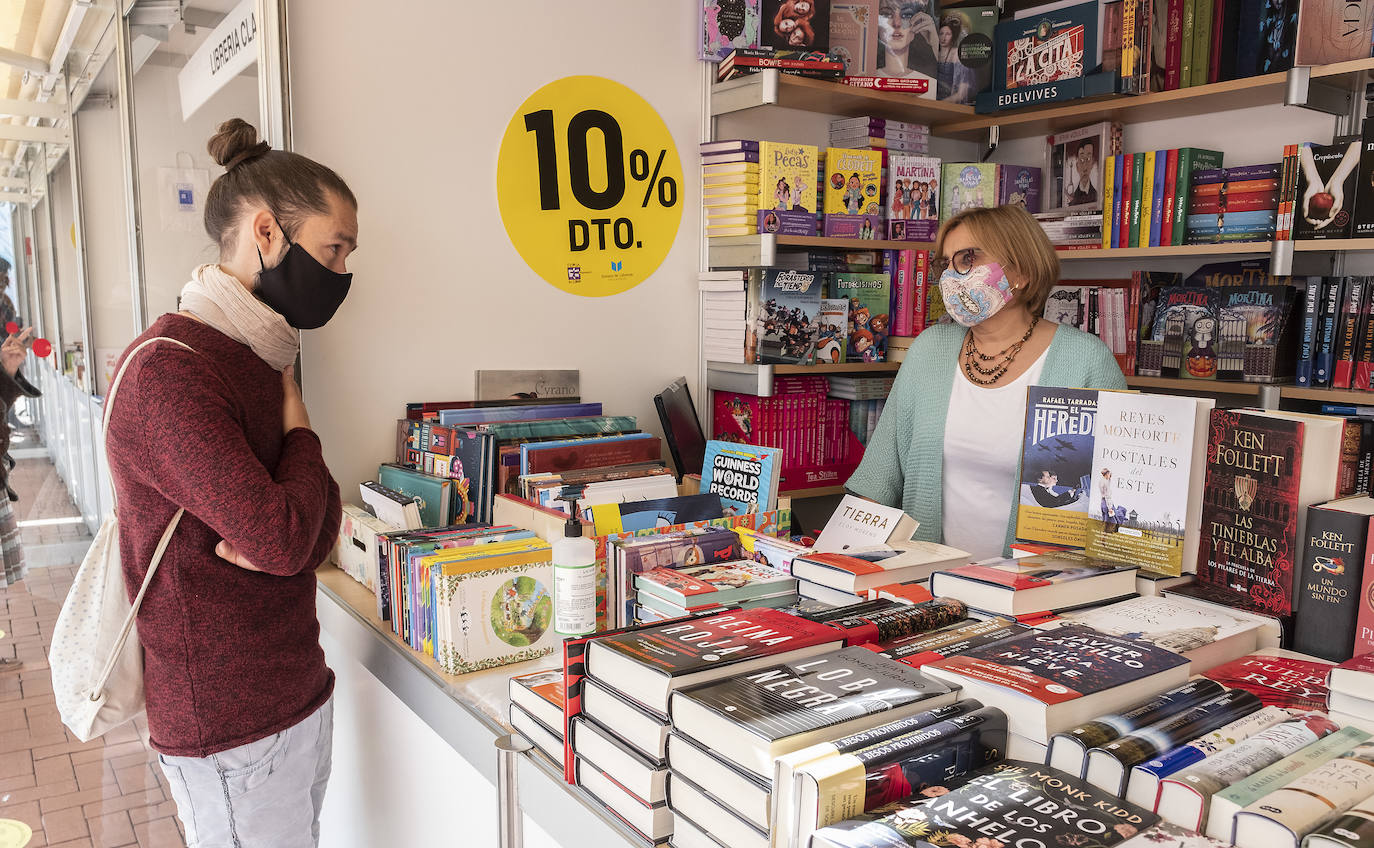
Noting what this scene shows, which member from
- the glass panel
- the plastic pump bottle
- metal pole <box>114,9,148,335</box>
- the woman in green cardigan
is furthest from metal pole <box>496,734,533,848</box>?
metal pole <box>114,9,148,335</box>

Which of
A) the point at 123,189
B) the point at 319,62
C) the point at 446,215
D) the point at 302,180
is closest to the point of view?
the point at 302,180

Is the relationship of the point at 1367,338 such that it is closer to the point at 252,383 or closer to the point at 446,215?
the point at 446,215

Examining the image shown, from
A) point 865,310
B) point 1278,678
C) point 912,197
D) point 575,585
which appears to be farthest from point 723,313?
point 1278,678

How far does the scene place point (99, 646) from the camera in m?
1.45

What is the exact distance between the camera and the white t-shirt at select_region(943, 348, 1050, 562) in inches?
92.4

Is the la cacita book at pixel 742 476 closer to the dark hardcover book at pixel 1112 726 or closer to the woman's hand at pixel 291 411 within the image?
the woman's hand at pixel 291 411

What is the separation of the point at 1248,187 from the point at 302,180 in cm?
279

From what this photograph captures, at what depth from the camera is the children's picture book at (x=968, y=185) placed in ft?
10.8

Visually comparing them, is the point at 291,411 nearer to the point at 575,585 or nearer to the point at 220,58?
the point at 575,585

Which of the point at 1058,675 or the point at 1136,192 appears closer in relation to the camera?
the point at 1058,675

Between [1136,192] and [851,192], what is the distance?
101cm

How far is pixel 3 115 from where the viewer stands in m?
3.08

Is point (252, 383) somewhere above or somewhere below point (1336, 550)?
above

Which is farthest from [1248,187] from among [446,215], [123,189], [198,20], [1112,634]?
[123,189]
